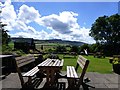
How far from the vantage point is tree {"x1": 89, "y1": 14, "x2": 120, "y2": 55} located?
57875 mm

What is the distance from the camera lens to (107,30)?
5931 centimetres

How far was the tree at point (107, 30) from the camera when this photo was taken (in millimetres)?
57875

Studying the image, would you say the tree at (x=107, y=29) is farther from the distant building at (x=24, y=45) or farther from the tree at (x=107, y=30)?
the distant building at (x=24, y=45)

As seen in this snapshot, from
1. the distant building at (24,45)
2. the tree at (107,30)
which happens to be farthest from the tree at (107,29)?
the distant building at (24,45)

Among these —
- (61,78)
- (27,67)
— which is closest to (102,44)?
(27,67)

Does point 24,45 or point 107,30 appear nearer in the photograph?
point 24,45

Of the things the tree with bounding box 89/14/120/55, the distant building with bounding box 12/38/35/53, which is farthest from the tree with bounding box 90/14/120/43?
the distant building with bounding box 12/38/35/53

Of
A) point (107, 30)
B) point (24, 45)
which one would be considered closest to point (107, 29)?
point (107, 30)

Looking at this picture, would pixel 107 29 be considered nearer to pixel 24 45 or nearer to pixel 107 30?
pixel 107 30

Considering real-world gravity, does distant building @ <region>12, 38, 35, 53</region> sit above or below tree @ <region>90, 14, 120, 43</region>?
below

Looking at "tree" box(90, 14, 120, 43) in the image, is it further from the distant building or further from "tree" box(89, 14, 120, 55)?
the distant building

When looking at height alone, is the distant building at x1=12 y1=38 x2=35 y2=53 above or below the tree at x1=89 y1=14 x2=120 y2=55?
below

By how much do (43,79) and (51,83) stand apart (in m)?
1.76

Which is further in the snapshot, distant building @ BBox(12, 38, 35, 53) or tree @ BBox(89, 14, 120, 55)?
tree @ BBox(89, 14, 120, 55)
